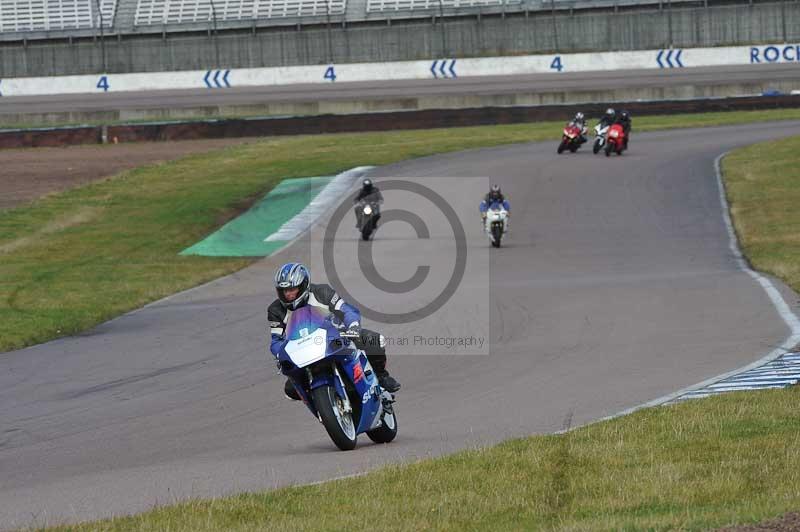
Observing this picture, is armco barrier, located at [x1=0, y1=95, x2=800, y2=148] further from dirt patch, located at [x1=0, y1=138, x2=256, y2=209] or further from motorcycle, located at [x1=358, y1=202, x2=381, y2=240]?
motorcycle, located at [x1=358, y1=202, x2=381, y2=240]

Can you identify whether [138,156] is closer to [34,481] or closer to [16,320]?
[16,320]

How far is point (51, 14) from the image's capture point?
63969 mm

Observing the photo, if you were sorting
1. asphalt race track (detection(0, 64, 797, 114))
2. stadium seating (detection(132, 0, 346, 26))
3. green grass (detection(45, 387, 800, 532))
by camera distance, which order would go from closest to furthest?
green grass (detection(45, 387, 800, 532)), asphalt race track (detection(0, 64, 797, 114)), stadium seating (detection(132, 0, 346, 26))

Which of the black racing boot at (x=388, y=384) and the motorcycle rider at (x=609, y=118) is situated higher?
the motorcycle rider at (x=609, y=118)

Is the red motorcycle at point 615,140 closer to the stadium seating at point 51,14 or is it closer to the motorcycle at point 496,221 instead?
the motorcycle at point 496,221

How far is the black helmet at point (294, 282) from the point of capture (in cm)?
949

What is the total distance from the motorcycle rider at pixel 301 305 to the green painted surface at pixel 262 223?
16374 mm

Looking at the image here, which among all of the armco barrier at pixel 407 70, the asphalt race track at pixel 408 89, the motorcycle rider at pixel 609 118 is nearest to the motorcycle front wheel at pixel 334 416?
the motorcycle rider at pixel 609 118

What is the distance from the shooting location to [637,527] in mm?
6363

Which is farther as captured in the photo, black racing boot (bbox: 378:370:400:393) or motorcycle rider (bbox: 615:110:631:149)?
motorcycle rider (bbox: 615:110:631:149)

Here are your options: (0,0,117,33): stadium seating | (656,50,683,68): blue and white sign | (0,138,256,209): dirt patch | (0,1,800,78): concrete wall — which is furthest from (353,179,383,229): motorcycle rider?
(0,0,117,33): stadium seating

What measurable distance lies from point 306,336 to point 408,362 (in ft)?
16.6

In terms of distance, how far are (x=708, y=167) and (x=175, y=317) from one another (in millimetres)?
19824

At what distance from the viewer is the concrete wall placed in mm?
58375
